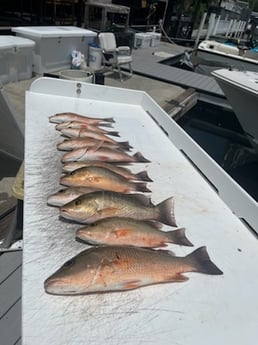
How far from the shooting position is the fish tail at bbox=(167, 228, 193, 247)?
166 centimetres

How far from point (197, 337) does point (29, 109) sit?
2.55 metres

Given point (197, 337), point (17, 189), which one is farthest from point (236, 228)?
point (17, 189)

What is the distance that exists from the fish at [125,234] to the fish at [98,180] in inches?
14.8

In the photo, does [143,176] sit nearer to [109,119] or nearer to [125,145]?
[125,145]

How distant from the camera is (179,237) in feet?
5.55

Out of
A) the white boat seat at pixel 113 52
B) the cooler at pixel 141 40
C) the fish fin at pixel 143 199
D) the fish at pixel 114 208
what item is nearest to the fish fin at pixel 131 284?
the fish at pixel 114 208

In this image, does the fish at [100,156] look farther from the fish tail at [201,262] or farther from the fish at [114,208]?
the fish tail at [201,262]

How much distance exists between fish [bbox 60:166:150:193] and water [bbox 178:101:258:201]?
538cm

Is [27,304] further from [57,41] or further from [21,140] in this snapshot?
[57,41]

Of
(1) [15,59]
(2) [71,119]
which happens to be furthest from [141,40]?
(2) [71,119]

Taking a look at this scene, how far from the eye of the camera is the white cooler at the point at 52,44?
24.1ft

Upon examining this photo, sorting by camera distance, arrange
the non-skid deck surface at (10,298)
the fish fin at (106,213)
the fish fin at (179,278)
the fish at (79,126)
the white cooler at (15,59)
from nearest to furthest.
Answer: the fish fin at (179,278) → the fish fin at (106,213) → the non-skid deck surface at (10,298) → the fish at (79,126) → the white cooler at (15,59)

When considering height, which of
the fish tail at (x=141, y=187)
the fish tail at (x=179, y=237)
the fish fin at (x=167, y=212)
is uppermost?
the fish tail at (x=179, y=237)

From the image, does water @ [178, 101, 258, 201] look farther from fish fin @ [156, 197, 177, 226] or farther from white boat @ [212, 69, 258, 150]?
fish fin @ [156, 197, 177, 226]
